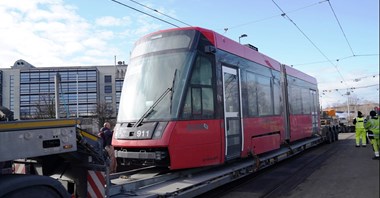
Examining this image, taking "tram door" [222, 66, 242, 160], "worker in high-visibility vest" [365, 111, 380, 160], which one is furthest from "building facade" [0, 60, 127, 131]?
"worker in high-visibility vest" [365, 111, 380, 160]

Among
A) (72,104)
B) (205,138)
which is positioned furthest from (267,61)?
(72,104)

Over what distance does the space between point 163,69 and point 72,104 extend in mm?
75552

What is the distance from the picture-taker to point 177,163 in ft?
22.7

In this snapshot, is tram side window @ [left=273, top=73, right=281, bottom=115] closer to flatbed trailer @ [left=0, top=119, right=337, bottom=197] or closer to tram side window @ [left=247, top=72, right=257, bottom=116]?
tram side window @ [left=247, top=72, right=257, bottom=116]

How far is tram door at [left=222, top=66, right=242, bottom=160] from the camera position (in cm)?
821

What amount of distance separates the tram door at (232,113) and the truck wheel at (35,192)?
462cm

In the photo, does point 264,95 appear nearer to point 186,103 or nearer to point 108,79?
point 186,103

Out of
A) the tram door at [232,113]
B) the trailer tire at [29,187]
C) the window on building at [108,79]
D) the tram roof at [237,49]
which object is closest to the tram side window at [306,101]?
the tram roof at [237,49]

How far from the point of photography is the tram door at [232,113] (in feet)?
26.9

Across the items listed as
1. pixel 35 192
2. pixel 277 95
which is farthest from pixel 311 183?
pixel 35 192

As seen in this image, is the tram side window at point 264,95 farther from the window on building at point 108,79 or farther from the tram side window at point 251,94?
the window on building at point 108,79

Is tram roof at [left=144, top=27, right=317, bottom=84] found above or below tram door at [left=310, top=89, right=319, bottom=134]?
above

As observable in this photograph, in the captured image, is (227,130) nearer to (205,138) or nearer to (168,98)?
(205,138)

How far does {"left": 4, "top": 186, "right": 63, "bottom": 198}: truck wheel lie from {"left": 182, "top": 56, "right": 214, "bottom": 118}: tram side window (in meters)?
3.33
